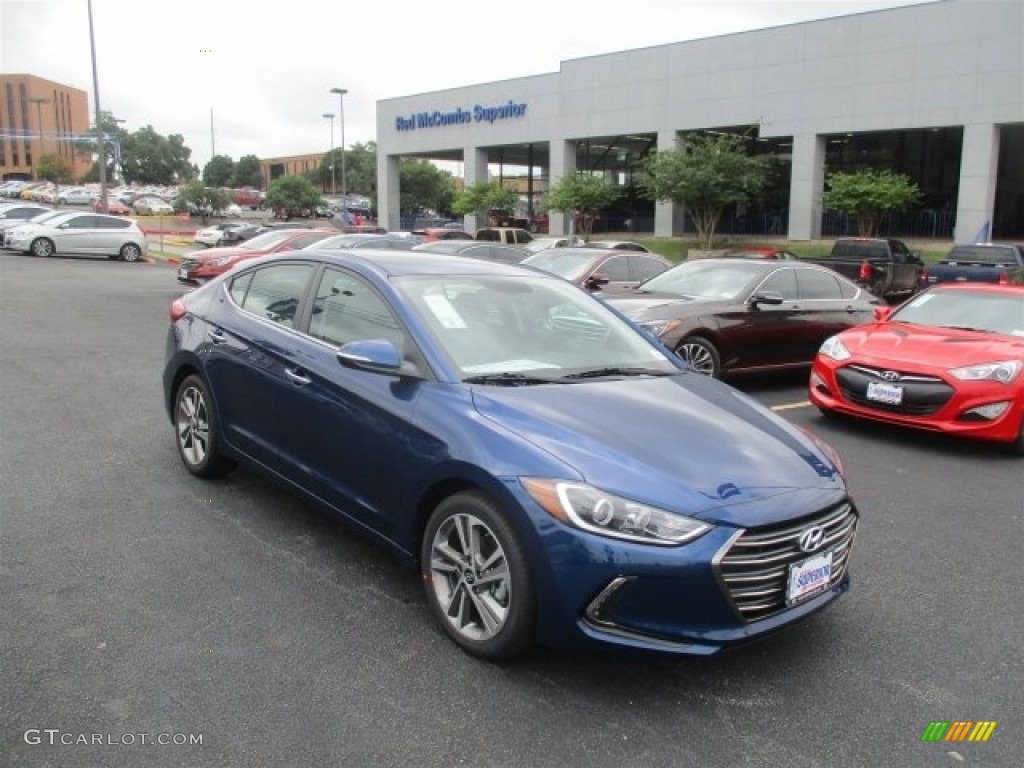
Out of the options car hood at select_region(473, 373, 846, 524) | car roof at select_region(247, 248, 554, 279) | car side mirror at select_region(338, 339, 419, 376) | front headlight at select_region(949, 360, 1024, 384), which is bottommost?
front headlight at select_region(949, 360, 1024, 384)

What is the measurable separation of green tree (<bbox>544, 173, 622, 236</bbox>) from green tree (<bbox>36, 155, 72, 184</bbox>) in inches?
3515

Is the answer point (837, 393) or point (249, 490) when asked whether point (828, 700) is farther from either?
point (837, 393)

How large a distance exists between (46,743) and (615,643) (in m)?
1.88

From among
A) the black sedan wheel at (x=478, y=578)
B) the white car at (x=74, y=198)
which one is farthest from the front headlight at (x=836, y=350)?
the white car at (x=74, y=198)

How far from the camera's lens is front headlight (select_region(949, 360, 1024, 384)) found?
6.65 meters

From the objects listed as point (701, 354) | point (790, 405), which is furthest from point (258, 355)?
point (790, 405)

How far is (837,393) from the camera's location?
292 inches

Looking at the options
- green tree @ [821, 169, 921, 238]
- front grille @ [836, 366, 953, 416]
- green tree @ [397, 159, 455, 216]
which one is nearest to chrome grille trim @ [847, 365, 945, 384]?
front grille @ [836, 366, 953, 416]

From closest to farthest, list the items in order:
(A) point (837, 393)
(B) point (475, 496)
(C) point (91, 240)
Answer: (B) point (475, 496), (A) point (837, 393), (C) point (91, 240)

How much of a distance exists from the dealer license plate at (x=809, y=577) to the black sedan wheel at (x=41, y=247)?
1145 inches

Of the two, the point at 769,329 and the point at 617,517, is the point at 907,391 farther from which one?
the point at 617,517

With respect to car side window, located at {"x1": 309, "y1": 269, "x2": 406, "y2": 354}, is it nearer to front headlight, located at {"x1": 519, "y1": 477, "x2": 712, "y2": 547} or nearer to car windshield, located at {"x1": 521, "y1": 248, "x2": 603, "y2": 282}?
front headlight, located at {"x1": 519, "y1": 477, "x2": 712, "y2": 547}

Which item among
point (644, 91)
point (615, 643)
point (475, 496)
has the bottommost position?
point (615, 643)

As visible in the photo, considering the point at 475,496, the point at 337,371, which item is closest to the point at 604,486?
the point at 475,496
